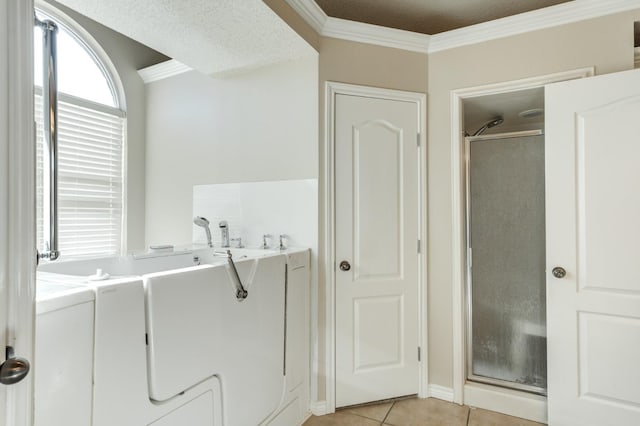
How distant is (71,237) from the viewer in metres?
2.58

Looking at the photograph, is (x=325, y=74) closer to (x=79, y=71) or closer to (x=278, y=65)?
(x=278, y=65)

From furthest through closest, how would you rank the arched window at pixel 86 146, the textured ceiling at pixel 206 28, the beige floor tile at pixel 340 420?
1. the arched window at pixel 86 146
2. the beige floor tile at pixel 340 420
3. the textured ceiling at pixel 206 28

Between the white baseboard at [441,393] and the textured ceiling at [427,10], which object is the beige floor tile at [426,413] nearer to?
the white baseboard at [441,393]

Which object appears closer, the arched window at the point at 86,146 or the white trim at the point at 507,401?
the white trim at the point at 507,401

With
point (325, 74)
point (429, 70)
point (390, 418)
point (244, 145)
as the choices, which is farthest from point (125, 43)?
point (390, 418)

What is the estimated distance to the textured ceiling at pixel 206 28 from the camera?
175 cm

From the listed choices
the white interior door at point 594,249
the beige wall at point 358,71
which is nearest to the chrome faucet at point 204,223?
the beige wall at point 358,71

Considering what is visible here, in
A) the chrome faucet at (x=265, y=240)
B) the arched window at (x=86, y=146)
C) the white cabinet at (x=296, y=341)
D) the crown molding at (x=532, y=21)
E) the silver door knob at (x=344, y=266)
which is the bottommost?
the white cabinet at (x=296, y=341)

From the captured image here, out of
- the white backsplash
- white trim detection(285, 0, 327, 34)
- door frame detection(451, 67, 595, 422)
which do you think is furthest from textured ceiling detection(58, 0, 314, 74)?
door frame detection(451, 67, 595, 422)

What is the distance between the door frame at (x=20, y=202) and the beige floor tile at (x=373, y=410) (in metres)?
1.84

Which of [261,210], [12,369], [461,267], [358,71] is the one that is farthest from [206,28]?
[461,267]

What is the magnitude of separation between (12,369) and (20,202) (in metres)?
0.35

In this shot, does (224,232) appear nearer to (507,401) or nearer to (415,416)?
(415,416)

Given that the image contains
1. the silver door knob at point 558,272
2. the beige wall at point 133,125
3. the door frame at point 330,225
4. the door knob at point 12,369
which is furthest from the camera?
the beige wall at point 133,125
